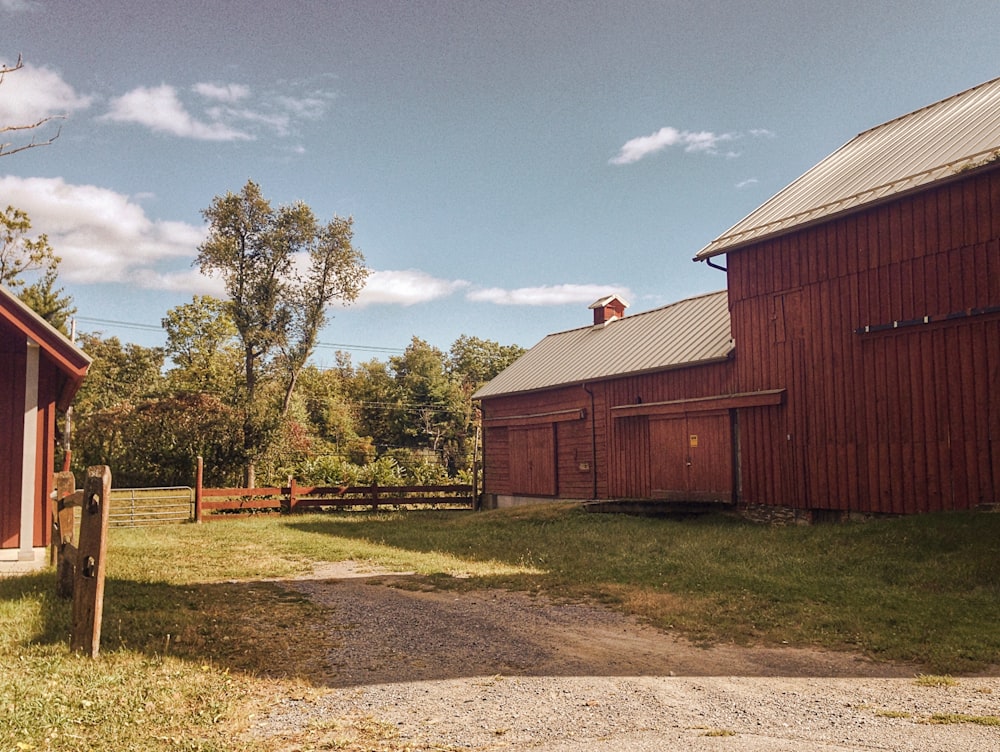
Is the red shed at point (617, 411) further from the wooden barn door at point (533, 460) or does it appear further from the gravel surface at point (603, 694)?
the gravel surface at point (603, 694)

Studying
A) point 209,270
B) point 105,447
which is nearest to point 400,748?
point 209,270

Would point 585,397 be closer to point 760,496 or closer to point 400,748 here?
point 760,496

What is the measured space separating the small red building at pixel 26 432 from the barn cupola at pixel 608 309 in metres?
20.1

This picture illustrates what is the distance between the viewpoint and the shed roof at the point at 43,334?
11039mm

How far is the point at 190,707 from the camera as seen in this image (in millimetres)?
5559

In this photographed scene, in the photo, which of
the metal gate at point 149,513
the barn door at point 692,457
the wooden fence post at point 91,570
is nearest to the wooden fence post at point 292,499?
the metal gate at point 149,513

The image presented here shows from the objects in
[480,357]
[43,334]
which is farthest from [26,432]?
[480,357]

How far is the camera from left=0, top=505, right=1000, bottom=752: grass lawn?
18.4 feet

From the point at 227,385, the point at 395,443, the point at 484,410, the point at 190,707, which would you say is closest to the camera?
the point at 190,707

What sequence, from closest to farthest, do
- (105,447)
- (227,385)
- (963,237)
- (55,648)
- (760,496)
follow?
(55,648) → (963,237) → (760,496) → (105,447) → (227,385)

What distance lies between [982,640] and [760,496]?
9932 mm

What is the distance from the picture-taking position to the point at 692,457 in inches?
777

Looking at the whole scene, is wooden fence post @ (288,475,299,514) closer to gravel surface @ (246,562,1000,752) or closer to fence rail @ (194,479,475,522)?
fence rail @ (194,479,475,522)

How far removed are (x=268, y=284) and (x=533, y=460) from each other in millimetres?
13298
